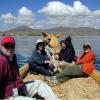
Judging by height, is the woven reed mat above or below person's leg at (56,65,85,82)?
below

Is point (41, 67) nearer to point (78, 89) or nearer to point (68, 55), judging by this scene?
point (68, 55)

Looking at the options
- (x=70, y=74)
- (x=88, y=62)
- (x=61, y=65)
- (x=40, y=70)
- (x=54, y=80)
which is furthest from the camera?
(x=61, y=65)

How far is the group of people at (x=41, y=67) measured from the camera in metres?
6.90

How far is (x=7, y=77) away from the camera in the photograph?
6.90 meters

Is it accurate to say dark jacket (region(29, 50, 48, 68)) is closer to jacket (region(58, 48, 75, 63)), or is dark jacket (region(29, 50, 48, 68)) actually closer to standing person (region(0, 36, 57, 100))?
jacket (region(58, 48, 75, 63))

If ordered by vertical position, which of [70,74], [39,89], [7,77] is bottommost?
[70,74]

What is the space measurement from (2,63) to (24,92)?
915 mm

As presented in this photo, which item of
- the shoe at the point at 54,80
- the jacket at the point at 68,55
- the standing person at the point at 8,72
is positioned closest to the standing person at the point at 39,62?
the shoe at the point at 54,80

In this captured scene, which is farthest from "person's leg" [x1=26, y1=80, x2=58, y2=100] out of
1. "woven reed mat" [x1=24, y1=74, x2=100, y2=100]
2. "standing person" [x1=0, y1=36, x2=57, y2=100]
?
"woven reed mat" [x1=24, y1=74, x2=100, y2=100]

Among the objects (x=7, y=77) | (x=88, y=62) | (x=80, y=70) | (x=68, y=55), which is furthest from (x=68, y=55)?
(x=7, y=77)

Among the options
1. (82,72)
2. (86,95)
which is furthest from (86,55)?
(86,95)

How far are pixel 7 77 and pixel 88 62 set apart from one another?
5.44 meters

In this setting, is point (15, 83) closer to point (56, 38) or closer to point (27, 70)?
point (27, 70)

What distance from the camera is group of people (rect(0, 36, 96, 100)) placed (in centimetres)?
690
